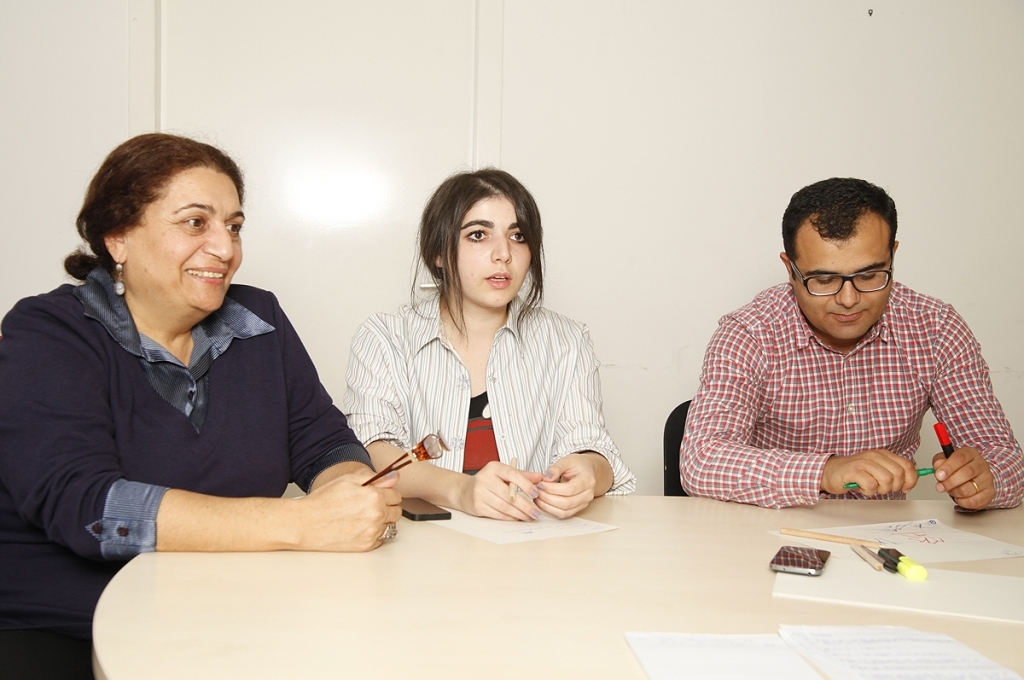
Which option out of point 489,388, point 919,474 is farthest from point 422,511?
point 919,474

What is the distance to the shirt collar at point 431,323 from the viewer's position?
6.84 ft

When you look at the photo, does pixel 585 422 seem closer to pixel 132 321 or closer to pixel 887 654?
pixel 132 321

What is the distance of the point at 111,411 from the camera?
1.40m

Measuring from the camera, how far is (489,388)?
2.08 m

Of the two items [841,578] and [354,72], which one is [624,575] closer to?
[841,578]

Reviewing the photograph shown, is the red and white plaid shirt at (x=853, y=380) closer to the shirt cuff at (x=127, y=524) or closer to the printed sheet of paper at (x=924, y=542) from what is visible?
the printed sheet of paper at (x=924, y=542)

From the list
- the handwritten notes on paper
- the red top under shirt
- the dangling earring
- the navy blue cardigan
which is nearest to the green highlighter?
the handwritten notes on paper

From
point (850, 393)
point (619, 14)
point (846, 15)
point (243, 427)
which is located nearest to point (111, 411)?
point (243, 427)

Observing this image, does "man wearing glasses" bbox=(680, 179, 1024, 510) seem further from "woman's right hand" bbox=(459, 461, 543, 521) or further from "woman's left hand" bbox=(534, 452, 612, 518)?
"woman's right hand" bbox=(459, 461, 543, 521)

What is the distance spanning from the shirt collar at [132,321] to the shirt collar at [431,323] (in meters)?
0.45

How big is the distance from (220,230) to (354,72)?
156cm

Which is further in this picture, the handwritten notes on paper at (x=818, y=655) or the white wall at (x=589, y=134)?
the white wall at (x=589, y=134)

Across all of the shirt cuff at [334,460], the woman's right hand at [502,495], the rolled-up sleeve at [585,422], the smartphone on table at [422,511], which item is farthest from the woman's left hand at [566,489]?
the shirt cuff at [334,460]

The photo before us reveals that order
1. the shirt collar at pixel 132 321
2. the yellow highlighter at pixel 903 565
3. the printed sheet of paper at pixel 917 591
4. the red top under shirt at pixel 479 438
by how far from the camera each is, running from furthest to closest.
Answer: the red top under shirt at pixel 479 438
the shirt collar at pixel 132 321
the yellow highlighter at pixel 903 565
the printed sheet of paper at pixel 917 591
